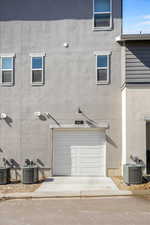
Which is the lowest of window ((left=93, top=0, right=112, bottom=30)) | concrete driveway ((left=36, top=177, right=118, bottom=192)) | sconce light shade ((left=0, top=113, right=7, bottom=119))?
concrete driveway ((left=36, top=177, right=118, bottom=192))

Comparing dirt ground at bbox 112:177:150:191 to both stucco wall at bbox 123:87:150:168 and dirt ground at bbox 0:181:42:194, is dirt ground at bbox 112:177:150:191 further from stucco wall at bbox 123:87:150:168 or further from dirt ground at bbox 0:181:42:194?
dirt ground at bbox 0:181:42:194

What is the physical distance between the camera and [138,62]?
11.9 metres

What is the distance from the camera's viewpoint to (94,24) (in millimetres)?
13312

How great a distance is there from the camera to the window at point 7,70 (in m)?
13.5

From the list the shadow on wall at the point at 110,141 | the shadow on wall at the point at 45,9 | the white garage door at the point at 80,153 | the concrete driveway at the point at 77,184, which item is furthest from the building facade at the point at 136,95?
the shadow on wall at the point at 45,9

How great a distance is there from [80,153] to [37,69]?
188 inches

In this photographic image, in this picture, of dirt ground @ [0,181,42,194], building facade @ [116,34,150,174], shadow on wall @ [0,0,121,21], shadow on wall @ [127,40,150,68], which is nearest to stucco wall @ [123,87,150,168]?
building facade @ [116,34,150,174]

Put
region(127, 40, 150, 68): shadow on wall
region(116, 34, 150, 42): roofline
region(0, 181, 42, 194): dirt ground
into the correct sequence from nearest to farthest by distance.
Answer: region(0, 181, 42, 194): dirt ground < region(116, 34, 150, 42): roofline < region(127, 40, 150, 68): shadow on wall

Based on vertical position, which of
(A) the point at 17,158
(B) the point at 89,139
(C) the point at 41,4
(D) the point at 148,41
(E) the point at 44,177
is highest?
(C) the point at 41,4

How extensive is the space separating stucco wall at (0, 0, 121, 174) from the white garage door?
0.47m

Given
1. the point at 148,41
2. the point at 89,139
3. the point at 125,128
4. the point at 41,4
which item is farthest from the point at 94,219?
the point at 41,4

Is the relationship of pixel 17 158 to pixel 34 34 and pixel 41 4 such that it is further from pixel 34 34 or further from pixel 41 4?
pixel 41 4

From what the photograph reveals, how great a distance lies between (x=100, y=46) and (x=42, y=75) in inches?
128

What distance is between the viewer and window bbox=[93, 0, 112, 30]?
13.3 meters
